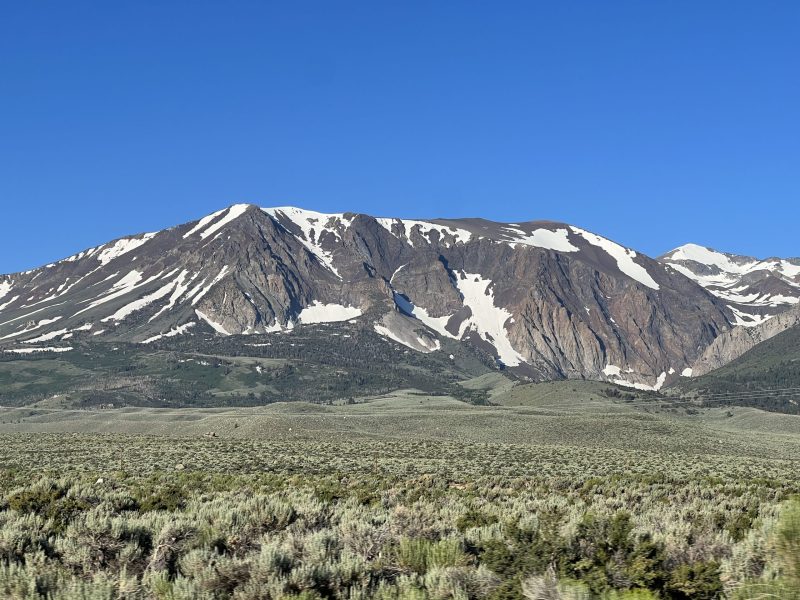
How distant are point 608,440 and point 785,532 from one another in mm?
73277

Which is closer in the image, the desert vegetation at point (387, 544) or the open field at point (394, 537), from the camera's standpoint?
the desert vegetation at point (387, 544)

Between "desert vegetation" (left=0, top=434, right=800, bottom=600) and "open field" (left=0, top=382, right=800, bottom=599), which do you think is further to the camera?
"open field" (left=0, top=382, right=800, bottom=599)

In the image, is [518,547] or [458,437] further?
[458,437]

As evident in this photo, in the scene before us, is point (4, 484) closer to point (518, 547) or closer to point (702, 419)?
point (518, 547)

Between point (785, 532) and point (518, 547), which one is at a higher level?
point (785, 532)

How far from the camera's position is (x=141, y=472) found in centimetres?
3484

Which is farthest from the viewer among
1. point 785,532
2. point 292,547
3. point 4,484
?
point 4,484

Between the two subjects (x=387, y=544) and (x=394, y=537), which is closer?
(x=387, y=544)

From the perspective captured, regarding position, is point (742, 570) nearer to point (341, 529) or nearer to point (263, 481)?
point (341, 529)

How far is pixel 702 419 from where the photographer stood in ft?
442

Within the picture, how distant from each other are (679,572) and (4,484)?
2309cm

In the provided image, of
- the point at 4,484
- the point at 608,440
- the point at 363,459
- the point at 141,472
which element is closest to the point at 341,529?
the point at 4,484

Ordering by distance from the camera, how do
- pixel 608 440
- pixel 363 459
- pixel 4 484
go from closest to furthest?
pixel 4 484 → pixel 363 459 → pixel 608 440

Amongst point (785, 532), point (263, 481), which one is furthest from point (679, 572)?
point (263, 481)
